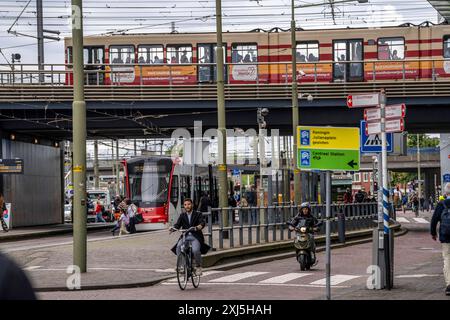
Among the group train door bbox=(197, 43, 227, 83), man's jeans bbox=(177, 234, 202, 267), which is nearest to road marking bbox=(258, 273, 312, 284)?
man's jeans bbox=(177, 234, 202, 267)

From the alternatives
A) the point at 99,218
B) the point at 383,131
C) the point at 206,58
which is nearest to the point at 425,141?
the point at 99,218

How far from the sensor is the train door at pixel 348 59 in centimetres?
4088

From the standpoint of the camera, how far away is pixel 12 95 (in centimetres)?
4034

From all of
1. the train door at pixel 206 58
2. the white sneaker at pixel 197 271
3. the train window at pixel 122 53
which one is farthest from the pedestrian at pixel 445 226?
the train window at pixel 122 53

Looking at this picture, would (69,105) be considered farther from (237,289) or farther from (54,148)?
(237,289)

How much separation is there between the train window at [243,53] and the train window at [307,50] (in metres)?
1.98

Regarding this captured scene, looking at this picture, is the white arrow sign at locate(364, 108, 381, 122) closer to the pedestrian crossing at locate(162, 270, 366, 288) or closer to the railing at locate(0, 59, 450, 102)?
the pedestrian crossing at locate(162, 270, 366, 288)

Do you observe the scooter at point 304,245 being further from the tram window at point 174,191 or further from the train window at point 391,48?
the tram window at point 174,191

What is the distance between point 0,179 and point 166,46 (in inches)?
391

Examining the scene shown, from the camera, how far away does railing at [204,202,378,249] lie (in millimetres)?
24184

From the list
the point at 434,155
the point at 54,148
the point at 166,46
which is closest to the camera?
the point at 166,46

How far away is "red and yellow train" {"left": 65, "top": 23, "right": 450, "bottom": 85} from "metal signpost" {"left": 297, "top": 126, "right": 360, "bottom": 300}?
86.2 feet
